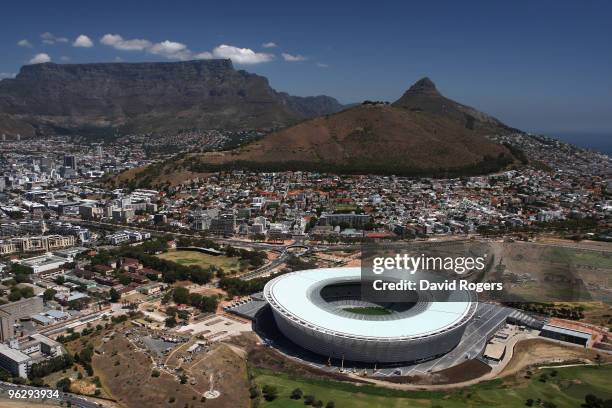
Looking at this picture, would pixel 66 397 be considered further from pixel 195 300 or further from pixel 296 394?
pixel 195 300

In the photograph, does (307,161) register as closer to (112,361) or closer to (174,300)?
(174,300)

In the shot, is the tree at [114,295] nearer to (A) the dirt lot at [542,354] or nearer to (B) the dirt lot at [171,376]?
(B) the dirt lot at [171,376]

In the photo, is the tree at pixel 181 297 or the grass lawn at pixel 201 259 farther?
the grass lawn at pixel 201 259

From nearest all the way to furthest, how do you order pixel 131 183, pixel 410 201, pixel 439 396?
1. pixel 439 396
2. pixel 410 201
3. pixel 131 183

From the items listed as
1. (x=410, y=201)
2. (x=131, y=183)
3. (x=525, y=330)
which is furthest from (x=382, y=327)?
(x=131, y=183)

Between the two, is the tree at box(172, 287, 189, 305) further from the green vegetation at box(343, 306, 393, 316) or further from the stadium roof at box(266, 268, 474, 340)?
the green vegetation at box(343, 306, 393, 316)

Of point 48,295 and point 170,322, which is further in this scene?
point 48,295

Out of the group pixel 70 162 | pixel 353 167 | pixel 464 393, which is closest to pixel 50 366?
pixel 464 393

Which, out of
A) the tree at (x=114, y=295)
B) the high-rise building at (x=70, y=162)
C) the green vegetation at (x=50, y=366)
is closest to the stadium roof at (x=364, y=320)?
the green vegetation at (x=50, y=366)
